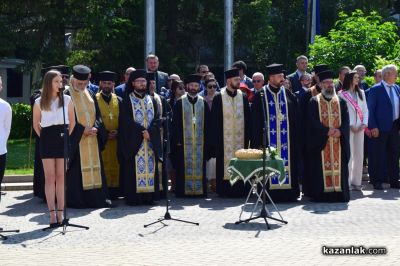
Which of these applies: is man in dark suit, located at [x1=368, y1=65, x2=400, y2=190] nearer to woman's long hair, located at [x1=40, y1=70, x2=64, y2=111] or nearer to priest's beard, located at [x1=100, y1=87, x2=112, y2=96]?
priest's beard, located at [x1=100, y1=87, x2=112, y2=96]

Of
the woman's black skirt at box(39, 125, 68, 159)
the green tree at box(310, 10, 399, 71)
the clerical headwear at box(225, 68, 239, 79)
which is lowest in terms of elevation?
the woman's black skirt at box(39, 125, 68, 159)

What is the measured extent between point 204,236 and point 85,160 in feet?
12.1

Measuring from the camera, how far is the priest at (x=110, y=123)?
1510 cm

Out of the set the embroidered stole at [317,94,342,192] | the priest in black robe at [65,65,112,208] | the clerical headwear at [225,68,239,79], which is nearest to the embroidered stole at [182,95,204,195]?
the clerical headwear at [225,68,239,79]

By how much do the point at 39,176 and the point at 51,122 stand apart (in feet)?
10.7

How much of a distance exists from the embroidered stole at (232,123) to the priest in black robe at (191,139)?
1.21 feet

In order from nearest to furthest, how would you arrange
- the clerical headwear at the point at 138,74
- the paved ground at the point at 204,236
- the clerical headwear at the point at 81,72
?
1. the paved ground at the point at 204,236
2. the clerical headwear at the point at 81,72
3. the clerical headwear at the point at 138,74

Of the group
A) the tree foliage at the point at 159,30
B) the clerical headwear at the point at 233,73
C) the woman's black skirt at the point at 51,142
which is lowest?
the woman's black skirt at the point at 51,142

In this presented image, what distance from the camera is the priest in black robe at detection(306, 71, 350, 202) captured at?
14797 millimetres

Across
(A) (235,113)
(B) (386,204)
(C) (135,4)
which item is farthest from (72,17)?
(B) (386,204)

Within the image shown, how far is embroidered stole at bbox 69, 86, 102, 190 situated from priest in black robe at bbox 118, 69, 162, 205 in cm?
59

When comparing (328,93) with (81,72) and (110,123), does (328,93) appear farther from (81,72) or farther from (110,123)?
(81,72)

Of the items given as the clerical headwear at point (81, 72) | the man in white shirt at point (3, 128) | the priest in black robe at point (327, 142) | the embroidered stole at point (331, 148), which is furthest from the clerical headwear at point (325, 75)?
the man in white shirt at point (3, 128)

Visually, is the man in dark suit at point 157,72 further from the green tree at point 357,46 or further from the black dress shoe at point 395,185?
the black dress shoe at point 395,185
